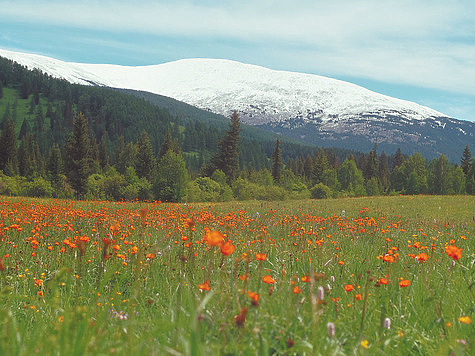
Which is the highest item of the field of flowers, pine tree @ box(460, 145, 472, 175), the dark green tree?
pine tree @ box(460, 145, 472, 175)

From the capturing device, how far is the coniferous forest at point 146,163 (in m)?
41.6

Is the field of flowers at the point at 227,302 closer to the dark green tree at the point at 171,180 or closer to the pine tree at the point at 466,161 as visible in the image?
the dark green tree at the point at 171,180

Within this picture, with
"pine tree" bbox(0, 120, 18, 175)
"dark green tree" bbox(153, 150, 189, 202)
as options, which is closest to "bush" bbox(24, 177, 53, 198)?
"dark green tree" bbox(153, 150, 189, 202)

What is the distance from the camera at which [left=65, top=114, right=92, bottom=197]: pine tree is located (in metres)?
55.5

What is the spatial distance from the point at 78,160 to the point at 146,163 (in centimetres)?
1484

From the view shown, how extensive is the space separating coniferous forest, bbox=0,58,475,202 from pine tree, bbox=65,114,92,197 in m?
0.15

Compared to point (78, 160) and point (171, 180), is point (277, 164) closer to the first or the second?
point (78, 160)

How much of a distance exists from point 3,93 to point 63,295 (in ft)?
712

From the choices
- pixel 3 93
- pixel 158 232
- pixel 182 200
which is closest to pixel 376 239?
pixel 158 232

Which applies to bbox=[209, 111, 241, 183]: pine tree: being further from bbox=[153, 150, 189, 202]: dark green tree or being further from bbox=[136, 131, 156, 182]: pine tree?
bbox=[153, 150, 189, 202]: dark green tree

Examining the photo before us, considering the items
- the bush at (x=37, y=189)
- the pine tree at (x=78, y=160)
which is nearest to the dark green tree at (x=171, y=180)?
the bush at (x=37, y=189)

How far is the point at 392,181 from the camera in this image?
84938mm

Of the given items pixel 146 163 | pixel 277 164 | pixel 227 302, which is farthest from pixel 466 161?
pixel 227 302

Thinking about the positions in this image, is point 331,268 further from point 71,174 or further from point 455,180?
point 455,180
